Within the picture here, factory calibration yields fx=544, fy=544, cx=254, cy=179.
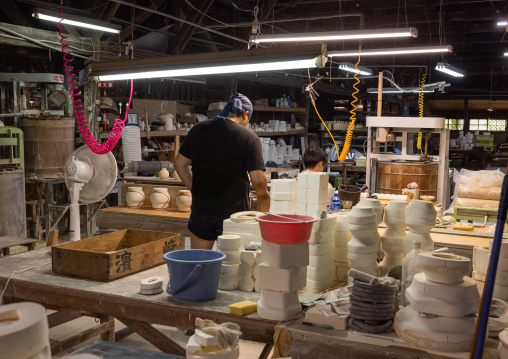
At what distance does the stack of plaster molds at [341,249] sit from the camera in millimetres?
3002

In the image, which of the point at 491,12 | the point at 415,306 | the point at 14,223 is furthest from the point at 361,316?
the point at 491,12

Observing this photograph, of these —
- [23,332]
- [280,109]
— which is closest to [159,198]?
[23,332]

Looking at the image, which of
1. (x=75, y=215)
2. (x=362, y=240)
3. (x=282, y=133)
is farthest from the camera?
(x=282, y=133)

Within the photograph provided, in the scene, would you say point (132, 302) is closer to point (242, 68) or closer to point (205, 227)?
point (205, 227)

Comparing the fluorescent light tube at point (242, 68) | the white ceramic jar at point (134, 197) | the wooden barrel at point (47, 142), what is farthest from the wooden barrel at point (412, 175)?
the wooden barrel at point (47, 142)

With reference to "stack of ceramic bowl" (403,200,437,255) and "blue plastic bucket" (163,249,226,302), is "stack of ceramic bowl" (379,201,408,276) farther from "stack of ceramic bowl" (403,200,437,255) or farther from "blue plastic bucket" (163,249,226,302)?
"blue plastic bucket" (163,249,226,302)

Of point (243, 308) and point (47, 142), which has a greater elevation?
point (47, 142)

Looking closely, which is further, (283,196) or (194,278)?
(283,196)

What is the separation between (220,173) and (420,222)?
1.58 metres

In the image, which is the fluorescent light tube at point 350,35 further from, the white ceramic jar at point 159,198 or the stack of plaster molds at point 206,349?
the stack of plaster molds at point 206,349

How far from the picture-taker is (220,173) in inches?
155

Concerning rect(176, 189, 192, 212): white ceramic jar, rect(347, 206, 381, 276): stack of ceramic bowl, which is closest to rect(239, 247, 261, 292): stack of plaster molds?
rect(347, 206, 381, 276): stack of ceramic bowl

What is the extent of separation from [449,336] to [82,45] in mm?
6913

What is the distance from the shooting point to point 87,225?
7875 mm
